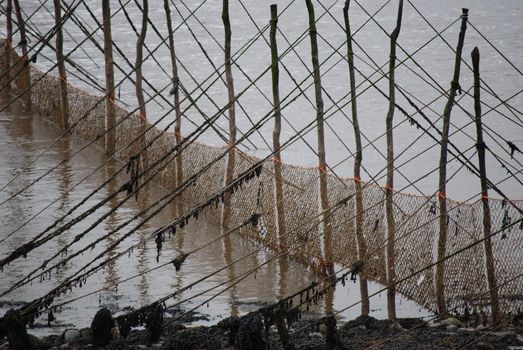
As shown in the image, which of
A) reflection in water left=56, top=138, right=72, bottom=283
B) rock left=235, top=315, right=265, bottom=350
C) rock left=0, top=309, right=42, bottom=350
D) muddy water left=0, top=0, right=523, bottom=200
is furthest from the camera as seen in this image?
muddy water left=0, top=0, right=523, bottom=200

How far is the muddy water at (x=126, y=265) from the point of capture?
37.3 ft

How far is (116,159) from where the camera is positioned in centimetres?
1700

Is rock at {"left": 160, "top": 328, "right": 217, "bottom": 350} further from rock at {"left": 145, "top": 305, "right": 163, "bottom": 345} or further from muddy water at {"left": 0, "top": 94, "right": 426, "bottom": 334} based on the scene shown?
muddy water at {"left": 0, "top": 94, "right": 426, "bottom": 334}

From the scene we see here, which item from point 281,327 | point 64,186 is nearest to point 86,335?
point 281,327

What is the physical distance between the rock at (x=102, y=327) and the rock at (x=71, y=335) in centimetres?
38

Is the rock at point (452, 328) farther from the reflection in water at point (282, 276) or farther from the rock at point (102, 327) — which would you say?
the rock at point (102, 327)

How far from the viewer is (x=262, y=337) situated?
29.0 ft

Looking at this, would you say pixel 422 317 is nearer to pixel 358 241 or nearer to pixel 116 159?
pixel 358 241

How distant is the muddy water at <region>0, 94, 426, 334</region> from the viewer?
11.4 meters

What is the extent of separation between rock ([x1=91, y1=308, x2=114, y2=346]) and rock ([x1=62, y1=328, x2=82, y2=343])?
0.38 metres

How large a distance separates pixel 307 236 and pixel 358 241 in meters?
0.68

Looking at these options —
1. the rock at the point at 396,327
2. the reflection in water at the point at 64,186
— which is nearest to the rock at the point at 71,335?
the reflection in water at the point at 64,186

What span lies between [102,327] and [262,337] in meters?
1.38

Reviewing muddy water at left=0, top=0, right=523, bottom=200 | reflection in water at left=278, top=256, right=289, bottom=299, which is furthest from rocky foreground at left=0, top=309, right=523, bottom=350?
muddy water at left=0, top=0, right=523, bottom=200
